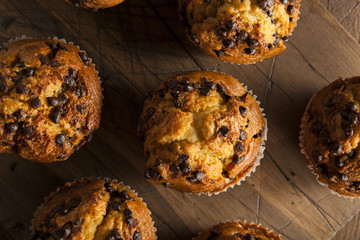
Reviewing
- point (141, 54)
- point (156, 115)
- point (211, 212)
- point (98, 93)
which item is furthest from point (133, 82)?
point (211, 212)

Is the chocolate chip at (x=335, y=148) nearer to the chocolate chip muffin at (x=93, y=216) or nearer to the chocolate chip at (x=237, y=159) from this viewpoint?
the chocolate chip at (x=237, y=159)

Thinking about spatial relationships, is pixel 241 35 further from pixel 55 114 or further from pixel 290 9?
pixel 55 114

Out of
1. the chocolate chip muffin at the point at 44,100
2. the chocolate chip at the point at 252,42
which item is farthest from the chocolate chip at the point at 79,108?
the chocolate chip at the point at 252,42

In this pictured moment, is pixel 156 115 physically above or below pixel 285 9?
below

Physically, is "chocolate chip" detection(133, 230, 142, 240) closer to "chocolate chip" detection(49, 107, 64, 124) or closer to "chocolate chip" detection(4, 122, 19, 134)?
"chocolate chip" detection(49, 107, 64, 124)

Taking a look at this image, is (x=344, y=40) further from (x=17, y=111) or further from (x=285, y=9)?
(x=17, y=111)

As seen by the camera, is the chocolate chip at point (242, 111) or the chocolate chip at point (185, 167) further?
the chocolate chip at point (242, 111)
